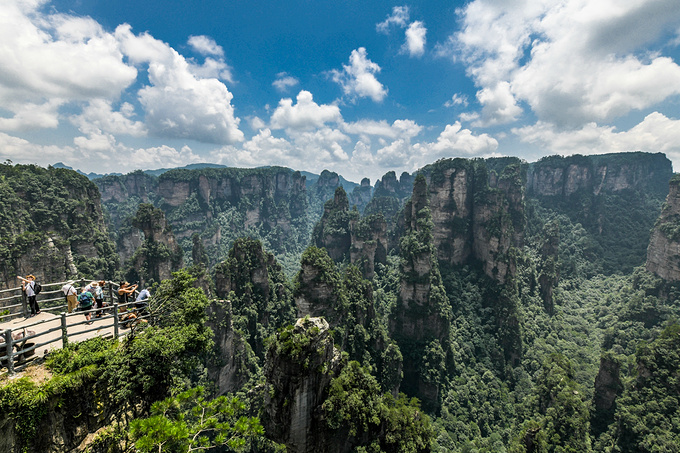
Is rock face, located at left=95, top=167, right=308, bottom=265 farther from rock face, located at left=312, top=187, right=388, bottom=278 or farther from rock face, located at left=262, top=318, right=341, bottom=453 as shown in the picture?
rock face, located at left=262, top=318, right=341, bottom=453

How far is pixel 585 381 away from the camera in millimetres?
43844

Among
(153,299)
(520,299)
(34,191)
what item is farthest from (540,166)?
(34,191)

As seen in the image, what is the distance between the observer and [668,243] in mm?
54062

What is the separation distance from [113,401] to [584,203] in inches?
4658

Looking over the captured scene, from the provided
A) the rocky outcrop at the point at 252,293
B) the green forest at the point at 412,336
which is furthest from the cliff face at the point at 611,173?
the rocky outcrop at the point at 252,293

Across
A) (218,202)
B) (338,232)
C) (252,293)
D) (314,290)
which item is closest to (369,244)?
(338,232)

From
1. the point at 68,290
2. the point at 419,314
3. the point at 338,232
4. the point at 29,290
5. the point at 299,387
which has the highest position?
→ the point at 29,290

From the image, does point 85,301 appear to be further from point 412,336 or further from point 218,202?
point 218,202

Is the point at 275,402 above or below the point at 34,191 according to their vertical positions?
below

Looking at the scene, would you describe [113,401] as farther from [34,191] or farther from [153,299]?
[34,191]

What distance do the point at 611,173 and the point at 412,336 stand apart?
99.6 metres

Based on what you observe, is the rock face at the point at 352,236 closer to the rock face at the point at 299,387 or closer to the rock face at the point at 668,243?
the rock face at the point at 299,387

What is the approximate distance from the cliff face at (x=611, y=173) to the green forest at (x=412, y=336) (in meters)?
0.54

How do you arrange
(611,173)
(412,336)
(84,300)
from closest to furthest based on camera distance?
(84,300) < (412,336) < (611,173)
